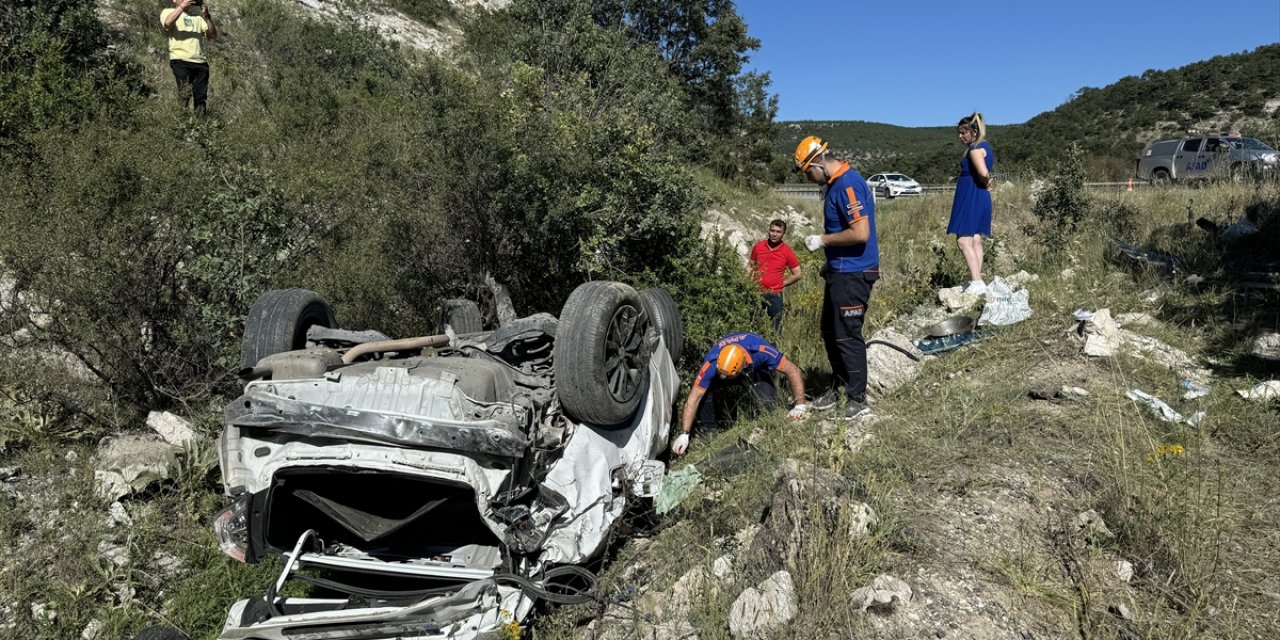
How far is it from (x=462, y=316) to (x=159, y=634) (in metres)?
2.50

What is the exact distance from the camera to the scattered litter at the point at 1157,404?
386 centimetres

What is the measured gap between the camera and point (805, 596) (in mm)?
2551

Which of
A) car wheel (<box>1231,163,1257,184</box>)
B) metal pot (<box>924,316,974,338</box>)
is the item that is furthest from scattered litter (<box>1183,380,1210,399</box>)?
car wheel (<box>1231,163,1257,184</box>)

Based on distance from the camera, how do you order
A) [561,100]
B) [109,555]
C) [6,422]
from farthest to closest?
[561,100] < [6,422] < [109,555]

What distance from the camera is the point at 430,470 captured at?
8.43ft

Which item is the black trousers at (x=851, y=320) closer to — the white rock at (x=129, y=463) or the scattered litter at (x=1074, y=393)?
the scattered litter at (x=1074, y=393)

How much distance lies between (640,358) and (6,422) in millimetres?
4033

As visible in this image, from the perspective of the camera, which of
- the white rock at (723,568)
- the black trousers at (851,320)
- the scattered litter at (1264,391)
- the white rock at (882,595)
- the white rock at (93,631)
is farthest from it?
the black trousers at (851,320)

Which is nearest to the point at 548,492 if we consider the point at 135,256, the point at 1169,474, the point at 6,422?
the point at 1169,474

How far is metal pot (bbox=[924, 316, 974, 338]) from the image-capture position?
5.57 metres

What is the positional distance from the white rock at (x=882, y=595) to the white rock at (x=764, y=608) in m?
0.22

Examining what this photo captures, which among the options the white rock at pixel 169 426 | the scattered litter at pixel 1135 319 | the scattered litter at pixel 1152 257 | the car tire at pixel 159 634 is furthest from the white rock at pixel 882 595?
the scattered litter at pixel 1152 257

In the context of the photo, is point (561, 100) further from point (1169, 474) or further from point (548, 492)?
point (1169, 474)

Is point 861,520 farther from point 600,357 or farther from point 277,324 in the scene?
point 277,324
